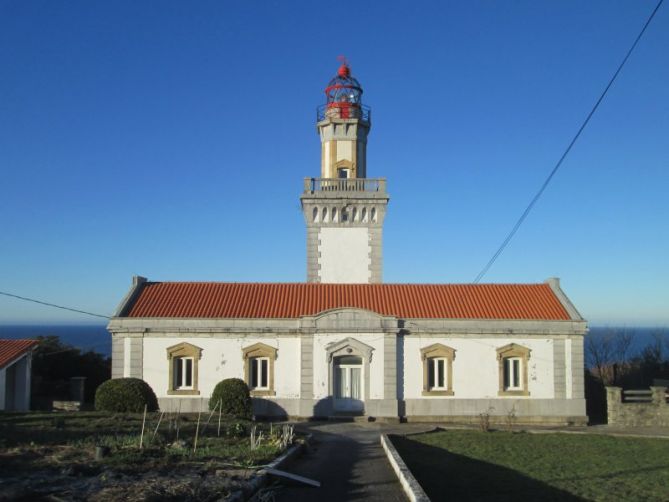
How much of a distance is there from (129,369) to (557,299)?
17220 mm

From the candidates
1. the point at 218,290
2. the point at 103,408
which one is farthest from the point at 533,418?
the point at 103,408

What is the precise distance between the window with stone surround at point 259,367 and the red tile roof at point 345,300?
1338 millimetres

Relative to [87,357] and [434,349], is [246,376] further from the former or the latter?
[87,357]

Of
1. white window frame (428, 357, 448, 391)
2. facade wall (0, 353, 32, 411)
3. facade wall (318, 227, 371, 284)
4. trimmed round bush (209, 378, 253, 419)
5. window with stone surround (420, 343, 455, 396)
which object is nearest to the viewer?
trimmed round bush (209, 378, 253, 419)

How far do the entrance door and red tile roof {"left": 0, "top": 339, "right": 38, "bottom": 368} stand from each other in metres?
12.8

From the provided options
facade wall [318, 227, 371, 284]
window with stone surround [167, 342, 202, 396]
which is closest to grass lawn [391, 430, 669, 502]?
window with stone surround [167, 342, 202, 396]

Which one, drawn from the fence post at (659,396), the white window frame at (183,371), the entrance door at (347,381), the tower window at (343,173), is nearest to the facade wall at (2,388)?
the white window frame at (183,371)

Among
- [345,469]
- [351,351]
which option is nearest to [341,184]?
[351,351]

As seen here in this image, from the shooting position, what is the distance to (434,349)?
26234mm

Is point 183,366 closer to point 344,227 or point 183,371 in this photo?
point 183,371

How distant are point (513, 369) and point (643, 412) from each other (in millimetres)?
4960

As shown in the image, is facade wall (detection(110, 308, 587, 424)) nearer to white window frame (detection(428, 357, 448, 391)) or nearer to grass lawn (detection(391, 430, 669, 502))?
white window frame (detection(428, 357, 448, 391))

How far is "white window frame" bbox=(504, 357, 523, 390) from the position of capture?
26406mm

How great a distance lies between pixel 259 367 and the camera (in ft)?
85.8
